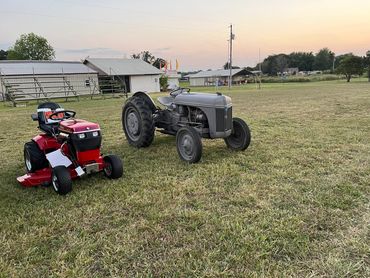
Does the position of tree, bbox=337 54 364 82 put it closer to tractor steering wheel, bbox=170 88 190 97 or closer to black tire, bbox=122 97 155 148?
tractor steering wheel, bbox=170 88 190 97

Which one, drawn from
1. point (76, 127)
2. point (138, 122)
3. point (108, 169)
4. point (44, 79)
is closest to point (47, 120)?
point (76, 127)

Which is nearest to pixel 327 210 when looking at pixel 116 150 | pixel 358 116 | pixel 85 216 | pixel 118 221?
pixel 118 221

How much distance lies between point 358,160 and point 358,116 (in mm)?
5190

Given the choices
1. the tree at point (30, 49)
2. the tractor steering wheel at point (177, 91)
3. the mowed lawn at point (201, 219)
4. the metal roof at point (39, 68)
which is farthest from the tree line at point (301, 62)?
the mowed lawn at point (201, 219)

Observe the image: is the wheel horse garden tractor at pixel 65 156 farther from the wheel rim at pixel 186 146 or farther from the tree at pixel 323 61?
the tree at pixel 323 61

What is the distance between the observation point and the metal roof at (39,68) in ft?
87.3

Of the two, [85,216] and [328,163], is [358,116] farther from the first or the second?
[85,216]

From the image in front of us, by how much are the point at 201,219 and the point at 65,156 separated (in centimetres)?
196

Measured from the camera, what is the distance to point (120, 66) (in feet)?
118

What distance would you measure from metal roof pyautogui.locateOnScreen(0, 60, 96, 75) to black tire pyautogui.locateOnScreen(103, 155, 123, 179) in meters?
25.6

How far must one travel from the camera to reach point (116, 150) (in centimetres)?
598

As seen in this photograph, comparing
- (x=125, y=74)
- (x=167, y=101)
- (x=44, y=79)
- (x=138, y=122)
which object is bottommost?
(x=138, y=122)

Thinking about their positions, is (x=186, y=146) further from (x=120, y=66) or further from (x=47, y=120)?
(x=120, y=66)

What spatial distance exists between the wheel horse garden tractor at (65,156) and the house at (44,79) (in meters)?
19.4
